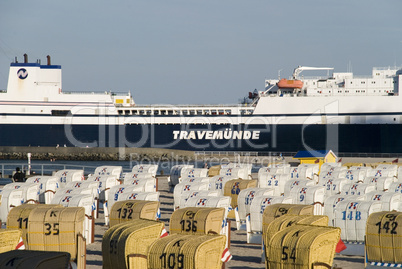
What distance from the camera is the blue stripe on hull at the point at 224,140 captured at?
6519cm

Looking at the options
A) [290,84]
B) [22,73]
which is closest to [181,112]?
[290,84]

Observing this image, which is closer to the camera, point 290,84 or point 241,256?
point 241,256

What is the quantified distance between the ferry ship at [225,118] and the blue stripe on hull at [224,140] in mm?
103

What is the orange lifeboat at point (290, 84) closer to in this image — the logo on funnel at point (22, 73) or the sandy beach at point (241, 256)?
the logo on funnel at point (22, 73)

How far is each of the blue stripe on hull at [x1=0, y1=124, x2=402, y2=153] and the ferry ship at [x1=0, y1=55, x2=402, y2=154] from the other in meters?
0.10

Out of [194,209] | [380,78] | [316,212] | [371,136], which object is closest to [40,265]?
[194,209]

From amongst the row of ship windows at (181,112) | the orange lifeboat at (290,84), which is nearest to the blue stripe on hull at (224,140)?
the row of ship windows at (181,112)

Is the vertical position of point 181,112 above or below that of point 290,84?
below

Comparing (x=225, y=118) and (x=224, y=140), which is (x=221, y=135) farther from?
(x=225, y=118)

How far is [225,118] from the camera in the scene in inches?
2731

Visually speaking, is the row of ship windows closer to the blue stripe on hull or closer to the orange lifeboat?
the blue stripe on hull

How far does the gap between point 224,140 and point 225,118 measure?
2509 mm

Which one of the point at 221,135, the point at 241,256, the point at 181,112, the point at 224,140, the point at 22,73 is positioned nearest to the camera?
the point at 241,256

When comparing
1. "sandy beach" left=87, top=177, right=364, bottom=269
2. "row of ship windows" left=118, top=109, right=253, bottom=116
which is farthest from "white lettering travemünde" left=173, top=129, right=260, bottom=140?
"sandy beach" left=87, top=177, right=364, bottom=269
